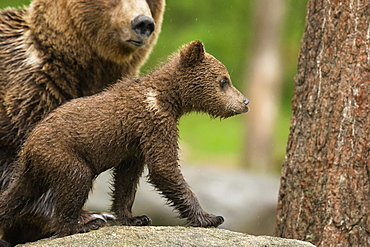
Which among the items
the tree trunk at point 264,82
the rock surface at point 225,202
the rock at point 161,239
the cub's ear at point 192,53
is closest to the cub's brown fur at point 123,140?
the cub's ear at point 192,53

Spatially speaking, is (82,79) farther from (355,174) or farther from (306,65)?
(355,174)

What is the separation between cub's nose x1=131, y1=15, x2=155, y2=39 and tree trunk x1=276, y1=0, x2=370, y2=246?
119 centimetres

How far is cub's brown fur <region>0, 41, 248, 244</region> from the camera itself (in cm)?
464

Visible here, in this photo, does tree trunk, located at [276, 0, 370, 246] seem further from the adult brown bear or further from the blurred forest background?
the blurred forest background

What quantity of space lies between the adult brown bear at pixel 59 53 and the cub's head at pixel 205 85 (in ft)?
2.84

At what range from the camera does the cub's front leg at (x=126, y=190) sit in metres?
5.09

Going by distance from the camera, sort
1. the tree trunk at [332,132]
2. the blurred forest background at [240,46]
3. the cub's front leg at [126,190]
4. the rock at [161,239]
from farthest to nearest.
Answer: the blurred forest background at [240,46] < the tree trunk at [332,132] < the cub's front leg at [126,190] < the rock at [161,239]

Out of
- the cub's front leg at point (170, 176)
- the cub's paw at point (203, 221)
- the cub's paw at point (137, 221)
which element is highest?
the cub's front leg at point (170, 176)

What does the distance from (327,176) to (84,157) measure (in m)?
1.80

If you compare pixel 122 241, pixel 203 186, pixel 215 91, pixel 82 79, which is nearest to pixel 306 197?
pixel 215 91

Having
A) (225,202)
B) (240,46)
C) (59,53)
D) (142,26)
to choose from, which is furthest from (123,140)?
(240,46)

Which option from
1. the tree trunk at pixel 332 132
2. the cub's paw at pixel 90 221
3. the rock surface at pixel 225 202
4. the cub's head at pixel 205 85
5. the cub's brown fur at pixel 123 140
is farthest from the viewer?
the rock surface at pixel 225 202

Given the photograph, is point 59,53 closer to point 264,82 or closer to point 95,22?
point 95,22

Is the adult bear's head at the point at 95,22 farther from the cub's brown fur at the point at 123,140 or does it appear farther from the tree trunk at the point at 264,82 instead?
the tree trunk at the point at 264,82
